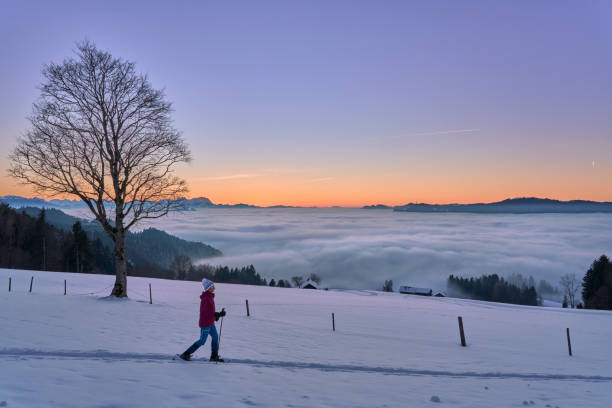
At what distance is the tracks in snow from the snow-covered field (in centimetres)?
4

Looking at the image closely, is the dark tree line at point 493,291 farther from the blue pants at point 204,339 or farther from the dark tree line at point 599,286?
the blue pants at point 204,339

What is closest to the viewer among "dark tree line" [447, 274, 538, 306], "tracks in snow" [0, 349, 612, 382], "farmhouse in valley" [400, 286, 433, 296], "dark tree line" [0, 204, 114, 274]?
"tracks in snow" [0, 349, 612, 382]

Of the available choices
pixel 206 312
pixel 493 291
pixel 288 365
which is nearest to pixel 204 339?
pixel 206 312

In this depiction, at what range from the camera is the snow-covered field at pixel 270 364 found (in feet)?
23.7

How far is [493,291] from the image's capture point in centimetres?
12481

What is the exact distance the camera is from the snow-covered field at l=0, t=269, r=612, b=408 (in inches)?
285

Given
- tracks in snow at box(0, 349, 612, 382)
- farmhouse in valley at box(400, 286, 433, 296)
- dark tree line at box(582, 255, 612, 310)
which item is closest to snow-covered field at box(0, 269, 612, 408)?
tracks in snow at box(0, 349, 612, 382)

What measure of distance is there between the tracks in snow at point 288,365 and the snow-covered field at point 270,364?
4cm

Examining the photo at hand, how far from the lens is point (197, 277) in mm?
120562

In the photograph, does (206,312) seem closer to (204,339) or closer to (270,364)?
(204,339)

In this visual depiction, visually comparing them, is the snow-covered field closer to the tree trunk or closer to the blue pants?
the blue pants

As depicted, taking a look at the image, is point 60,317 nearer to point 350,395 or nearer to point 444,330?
point 350,395

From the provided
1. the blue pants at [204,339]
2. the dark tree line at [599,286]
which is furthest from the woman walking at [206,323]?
the dark tree line at [599,286]

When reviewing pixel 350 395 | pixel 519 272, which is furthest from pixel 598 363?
pixel 519 272
